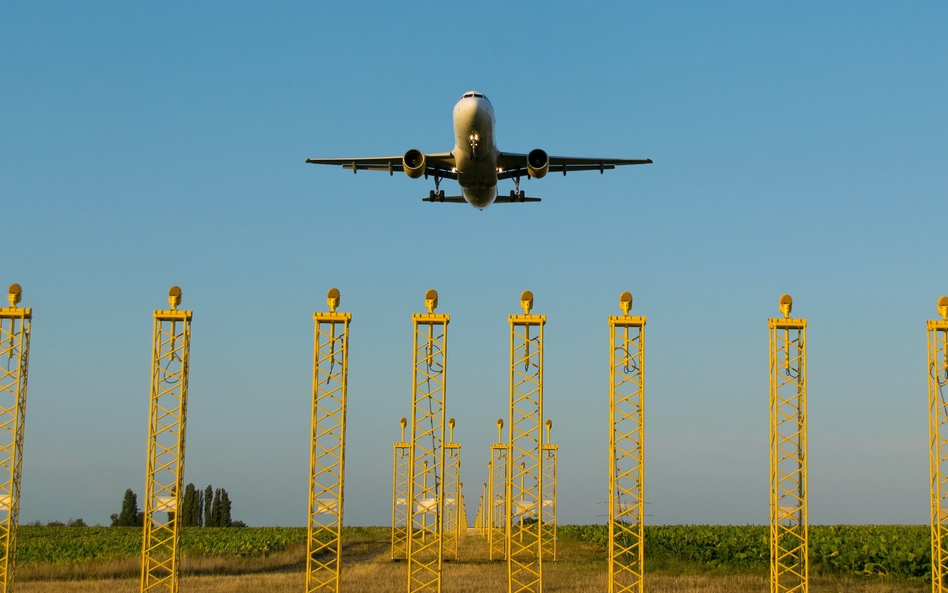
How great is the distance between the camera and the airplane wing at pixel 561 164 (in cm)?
4997

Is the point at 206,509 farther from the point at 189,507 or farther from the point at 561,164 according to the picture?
the point at 561,164

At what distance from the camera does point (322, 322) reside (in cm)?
2445

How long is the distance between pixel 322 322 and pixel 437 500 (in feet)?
15.3

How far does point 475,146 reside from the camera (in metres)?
45.0

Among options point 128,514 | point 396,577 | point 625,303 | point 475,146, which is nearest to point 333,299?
point 625,303

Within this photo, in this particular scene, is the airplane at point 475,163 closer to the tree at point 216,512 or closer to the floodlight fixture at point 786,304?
the floodlight fixture at point 786,304

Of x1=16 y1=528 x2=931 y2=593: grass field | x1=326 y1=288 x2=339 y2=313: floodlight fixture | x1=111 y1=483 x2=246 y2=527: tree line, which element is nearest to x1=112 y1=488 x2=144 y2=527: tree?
x1=111 y1=483 x2=246 y2=527: tree line

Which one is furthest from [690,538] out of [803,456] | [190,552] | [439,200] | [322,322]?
[322,322]

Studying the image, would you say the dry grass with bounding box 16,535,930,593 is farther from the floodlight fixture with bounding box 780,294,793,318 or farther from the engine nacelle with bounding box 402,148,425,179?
the engine nacelle with bounding box 402,148,425,179

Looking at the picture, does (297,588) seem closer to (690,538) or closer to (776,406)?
(776,406)

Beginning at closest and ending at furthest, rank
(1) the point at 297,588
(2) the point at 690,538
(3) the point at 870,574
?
(1) the point at 297,588
(3) the point at 870,574
(2) the point at 690,538

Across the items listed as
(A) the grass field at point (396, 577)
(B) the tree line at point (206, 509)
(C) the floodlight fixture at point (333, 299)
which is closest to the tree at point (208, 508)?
(B) the tree line at point (206, 509)

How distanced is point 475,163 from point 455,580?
61.9ft

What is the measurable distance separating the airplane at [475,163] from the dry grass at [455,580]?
16.0 m
